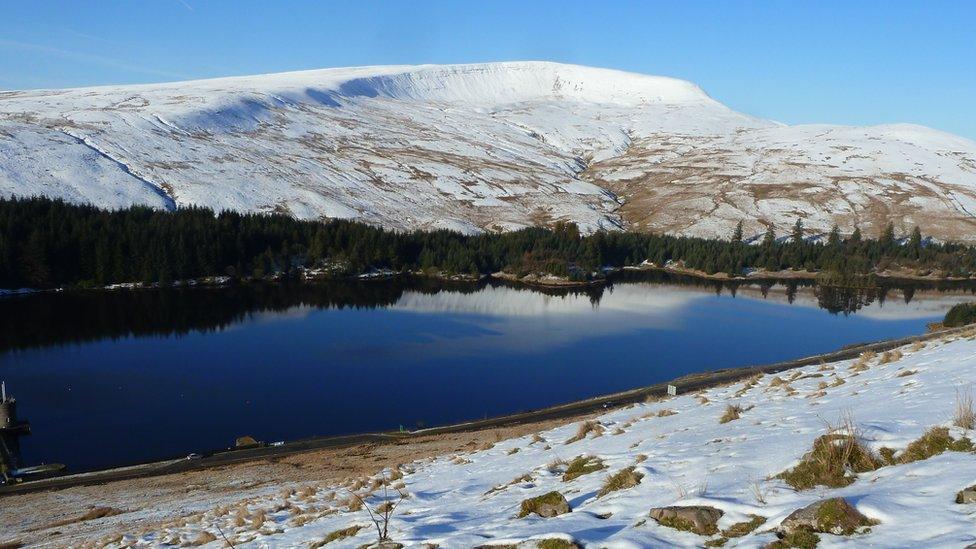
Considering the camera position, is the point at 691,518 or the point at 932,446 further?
the point at 932,446

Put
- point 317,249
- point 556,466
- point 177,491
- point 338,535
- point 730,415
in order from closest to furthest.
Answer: point 338,535, point 556,466, point 730,415, point 177,491, point 317,249

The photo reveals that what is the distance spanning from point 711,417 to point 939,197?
185m

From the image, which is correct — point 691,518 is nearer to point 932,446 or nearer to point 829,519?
point 829,519

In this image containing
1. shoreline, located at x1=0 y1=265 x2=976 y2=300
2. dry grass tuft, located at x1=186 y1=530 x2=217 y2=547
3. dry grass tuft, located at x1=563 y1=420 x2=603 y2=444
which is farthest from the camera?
shoreline, located at x1=0 y1=265 x2=976 y2=300

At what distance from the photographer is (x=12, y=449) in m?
31.4

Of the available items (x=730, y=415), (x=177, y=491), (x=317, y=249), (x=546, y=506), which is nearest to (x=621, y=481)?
(x=546, y=506)

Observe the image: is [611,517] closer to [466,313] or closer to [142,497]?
[142,497]

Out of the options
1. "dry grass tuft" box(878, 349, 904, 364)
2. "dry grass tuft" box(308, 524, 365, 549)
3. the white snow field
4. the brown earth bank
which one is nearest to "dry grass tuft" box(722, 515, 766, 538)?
the white snow field

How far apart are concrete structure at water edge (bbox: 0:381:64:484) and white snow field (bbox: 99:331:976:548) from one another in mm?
15154

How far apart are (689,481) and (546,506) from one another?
2028mm

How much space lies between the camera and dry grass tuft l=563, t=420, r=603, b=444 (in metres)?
16.0

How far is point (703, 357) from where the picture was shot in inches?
2151

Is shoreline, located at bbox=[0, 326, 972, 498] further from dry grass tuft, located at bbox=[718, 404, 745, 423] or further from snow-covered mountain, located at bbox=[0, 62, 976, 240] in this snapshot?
snow-covered mountain, located at bbox=[0, 62, 976, 240]

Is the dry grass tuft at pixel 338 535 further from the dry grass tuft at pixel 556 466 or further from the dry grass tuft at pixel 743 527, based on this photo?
the dry grass tuft at pixel 743 527
